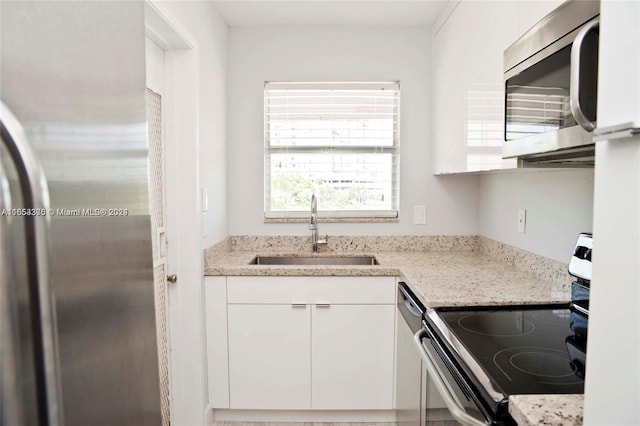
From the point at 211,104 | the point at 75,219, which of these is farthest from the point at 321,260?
the point at 75,219

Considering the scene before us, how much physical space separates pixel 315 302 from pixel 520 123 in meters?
1.31

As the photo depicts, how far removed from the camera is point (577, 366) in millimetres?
955

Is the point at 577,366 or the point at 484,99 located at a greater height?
the point at 484,99

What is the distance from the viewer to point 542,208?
1787 millimetres

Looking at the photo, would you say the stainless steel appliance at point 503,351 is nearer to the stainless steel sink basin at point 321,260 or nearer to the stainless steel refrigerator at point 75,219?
the stainless steel refrigerator at point 75,219

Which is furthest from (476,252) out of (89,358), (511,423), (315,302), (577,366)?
(89,358)

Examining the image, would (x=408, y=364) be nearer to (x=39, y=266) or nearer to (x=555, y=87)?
(x=555, y=87)

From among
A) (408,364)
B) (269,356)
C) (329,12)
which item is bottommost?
(269,356)

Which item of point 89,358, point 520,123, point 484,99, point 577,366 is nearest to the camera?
point 89,358

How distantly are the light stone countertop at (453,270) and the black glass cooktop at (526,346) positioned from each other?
60mm

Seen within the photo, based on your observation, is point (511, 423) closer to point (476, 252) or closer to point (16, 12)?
point (16, 12)

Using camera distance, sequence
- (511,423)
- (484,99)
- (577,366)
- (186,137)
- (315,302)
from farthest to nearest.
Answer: (315,302), (186,137), (484,99), (577,366), (511,423)

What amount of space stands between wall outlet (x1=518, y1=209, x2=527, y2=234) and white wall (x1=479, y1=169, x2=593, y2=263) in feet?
0.07

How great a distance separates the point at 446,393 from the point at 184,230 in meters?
1.41
